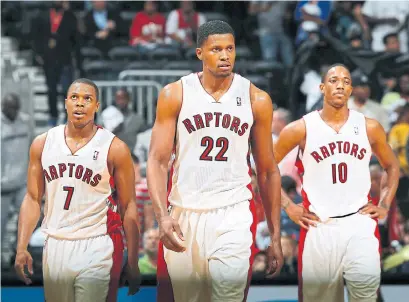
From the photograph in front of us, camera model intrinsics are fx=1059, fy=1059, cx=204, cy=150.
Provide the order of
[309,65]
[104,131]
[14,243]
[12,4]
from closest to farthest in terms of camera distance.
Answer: [104,131] → [14,243] → [309,65] → [12,4]

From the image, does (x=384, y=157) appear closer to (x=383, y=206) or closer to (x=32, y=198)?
(x=383, y=206)

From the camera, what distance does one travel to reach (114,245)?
6.59 m

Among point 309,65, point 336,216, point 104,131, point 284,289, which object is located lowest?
point 284,289

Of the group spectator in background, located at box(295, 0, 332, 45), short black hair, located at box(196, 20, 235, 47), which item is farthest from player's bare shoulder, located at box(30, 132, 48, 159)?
spectator in background, located at box(295, 0, 332, 45)

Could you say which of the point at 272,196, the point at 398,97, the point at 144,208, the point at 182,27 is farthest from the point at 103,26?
the point at 272,196

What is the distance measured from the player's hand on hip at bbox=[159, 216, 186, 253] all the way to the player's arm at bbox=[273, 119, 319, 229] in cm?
122

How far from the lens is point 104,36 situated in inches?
432

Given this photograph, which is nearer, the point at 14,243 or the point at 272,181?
the point at 272,181

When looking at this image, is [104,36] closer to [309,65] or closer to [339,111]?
[309,65]

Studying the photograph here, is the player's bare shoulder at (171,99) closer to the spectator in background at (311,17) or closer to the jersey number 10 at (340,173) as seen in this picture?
the jersey number 10 at (340,173)

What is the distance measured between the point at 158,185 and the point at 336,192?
1.38 metres

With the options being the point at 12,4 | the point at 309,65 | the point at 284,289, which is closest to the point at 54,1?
the point at 12,4

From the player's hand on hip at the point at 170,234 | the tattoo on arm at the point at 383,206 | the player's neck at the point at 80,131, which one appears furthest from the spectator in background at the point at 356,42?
the player's hand on hip at the point at 170,234

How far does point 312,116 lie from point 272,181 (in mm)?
935
